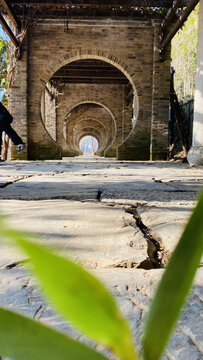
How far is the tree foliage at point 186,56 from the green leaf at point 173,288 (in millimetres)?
→ 13940

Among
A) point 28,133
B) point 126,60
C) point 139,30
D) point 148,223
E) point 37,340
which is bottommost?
point 148,223

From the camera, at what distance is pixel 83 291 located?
0.15 metres

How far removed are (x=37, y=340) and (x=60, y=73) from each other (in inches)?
537

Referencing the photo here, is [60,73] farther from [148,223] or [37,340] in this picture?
[37,340]

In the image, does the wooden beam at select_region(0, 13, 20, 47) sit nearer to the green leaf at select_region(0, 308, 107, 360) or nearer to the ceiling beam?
the ceiling beam

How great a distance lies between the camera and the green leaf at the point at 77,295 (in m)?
0.13

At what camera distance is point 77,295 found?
15cm

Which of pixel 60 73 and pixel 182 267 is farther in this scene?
pixel 60 73

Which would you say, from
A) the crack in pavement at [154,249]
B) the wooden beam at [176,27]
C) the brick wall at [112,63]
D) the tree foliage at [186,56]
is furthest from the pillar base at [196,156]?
the tree foliage at [186,56]

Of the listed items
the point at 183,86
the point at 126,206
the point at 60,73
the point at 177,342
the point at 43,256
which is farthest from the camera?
the point at 183,86

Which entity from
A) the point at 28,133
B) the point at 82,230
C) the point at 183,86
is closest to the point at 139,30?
the point at 28,133

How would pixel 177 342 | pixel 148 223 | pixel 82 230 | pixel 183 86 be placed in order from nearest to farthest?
1. pixel 177 342
2. pixel 82 230
3. pixel 148 223
4. pixel 183 86

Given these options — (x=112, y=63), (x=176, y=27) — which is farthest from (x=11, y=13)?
(x=176, y=27)

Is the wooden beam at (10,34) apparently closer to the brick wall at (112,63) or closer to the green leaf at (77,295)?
the brick wall at (112,63)
